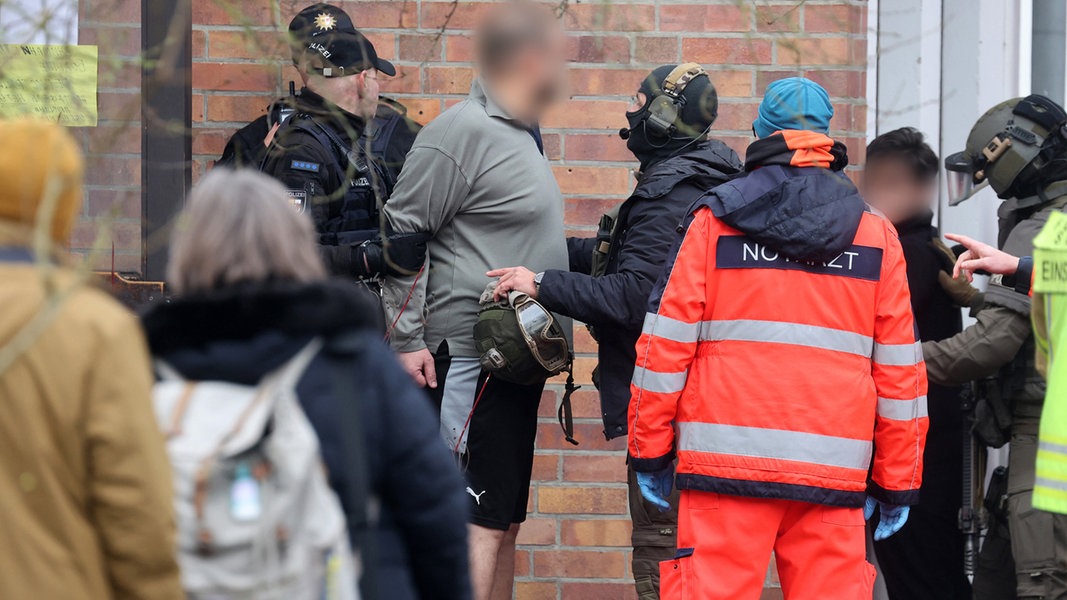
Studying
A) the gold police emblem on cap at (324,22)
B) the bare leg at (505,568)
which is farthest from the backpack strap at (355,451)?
the gold police emblem on cap at (324,22)

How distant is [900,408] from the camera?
375 centimetres

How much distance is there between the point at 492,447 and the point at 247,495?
2.07 m

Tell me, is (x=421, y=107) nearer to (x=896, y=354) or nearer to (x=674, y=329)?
(x=674, y=329)

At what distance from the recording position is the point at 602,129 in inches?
199

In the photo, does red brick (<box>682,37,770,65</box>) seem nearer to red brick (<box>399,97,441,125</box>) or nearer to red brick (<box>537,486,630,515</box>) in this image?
red brick (<box>399,97,441,125</box>)

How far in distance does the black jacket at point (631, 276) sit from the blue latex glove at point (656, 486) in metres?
0.35

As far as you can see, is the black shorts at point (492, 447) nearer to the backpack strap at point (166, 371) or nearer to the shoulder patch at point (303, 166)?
the shoulder patch at point (303, 166)

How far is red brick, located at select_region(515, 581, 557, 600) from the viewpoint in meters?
5.14

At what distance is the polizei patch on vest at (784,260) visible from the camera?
12.0 ft

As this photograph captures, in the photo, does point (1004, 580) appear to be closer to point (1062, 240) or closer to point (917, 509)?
point (917, 509)

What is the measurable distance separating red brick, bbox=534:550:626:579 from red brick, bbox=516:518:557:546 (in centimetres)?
4

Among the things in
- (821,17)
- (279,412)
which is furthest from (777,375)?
(821,17)

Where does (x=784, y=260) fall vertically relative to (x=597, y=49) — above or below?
below

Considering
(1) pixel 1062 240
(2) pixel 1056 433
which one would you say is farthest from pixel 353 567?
(1) pixel 1062 240
